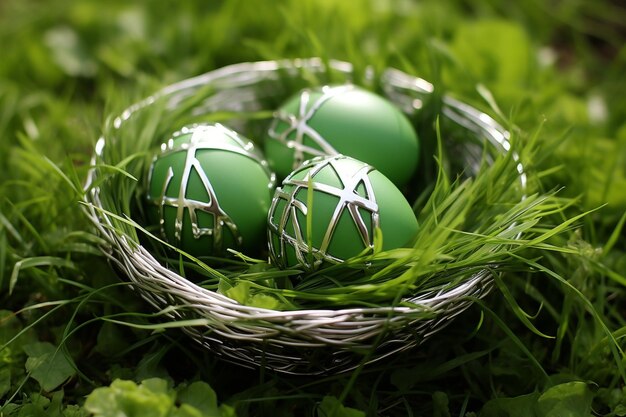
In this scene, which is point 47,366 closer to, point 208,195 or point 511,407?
point 208,195

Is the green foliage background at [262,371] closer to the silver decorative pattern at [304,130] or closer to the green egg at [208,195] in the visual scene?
the green egg at [208,195]

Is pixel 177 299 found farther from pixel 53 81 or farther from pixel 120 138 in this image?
pixel 53 81

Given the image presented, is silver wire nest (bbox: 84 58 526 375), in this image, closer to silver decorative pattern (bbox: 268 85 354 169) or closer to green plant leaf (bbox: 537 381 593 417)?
green plant leaf (bbox: 537 381 593 417)

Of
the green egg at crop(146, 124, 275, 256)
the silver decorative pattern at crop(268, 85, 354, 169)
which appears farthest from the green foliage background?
the silver decorative pattern at crop(268, 85, 354, 169)

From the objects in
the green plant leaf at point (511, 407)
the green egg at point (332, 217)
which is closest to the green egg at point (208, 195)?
the green egg at point (332, 217)

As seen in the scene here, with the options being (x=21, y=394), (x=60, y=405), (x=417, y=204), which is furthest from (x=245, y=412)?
(x=417, y=204)
